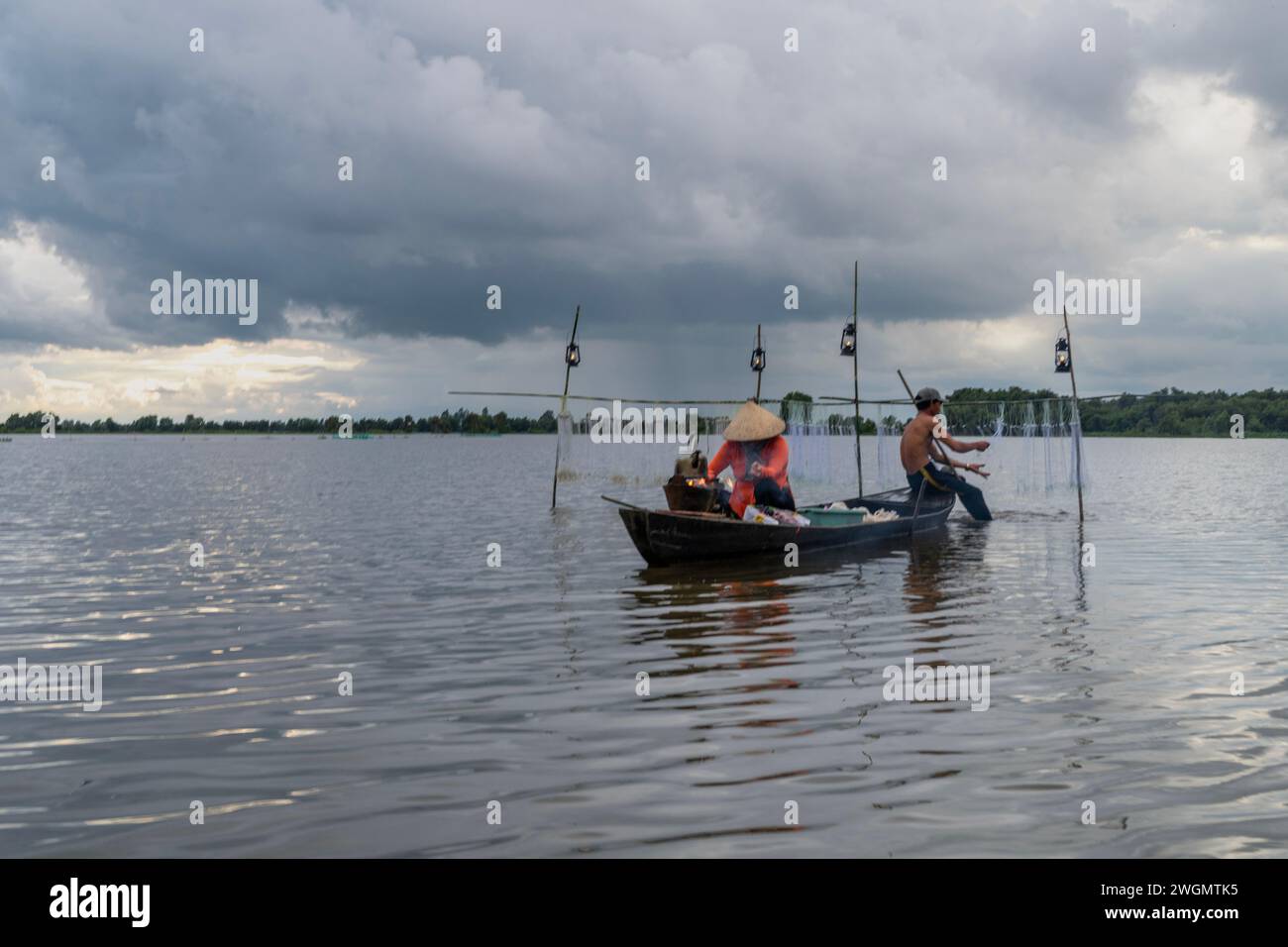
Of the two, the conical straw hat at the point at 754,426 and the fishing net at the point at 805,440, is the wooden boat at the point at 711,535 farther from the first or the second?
the fishing net at the point at 805,440

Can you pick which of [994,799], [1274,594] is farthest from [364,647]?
[1274,594]

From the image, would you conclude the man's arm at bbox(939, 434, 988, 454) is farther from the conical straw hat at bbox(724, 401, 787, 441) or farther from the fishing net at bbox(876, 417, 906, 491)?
the fishing net at bbox(876, 417, 906, 491)

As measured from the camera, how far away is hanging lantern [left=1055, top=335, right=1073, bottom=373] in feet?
84.6

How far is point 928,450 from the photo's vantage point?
897 inches

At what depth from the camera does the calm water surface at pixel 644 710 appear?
5668mm

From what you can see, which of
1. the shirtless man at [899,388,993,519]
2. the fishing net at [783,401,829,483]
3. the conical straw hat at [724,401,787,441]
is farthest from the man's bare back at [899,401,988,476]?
the fishing net at [783,401,829,483]

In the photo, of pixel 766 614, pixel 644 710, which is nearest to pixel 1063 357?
pixel 766 614

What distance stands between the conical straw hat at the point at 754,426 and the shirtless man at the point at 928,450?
5510 millimetres

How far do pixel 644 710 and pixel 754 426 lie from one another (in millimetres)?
10010

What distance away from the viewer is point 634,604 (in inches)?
553

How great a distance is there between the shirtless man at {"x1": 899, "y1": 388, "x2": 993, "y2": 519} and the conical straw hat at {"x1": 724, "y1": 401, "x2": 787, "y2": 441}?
551 cm

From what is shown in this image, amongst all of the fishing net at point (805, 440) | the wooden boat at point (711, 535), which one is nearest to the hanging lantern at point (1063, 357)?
the fishing net at point (805, 440)
